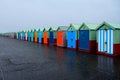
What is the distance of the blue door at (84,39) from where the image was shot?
1777 cm

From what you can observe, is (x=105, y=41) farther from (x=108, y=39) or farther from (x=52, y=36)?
(x=52, y=36)

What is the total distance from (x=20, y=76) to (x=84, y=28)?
38.3ft

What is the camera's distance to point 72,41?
816 inches

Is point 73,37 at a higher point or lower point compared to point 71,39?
higher

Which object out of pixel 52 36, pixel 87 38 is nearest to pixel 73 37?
pixel 87 38

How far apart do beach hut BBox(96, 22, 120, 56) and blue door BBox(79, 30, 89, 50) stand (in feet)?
6.52

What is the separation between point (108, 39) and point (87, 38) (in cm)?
329

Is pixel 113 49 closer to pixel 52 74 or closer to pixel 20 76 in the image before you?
pixel 52 74

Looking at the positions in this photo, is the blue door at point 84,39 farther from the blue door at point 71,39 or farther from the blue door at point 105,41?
the blue door at point 105,41

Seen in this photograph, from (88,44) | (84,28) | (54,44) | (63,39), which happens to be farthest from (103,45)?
(54,44)

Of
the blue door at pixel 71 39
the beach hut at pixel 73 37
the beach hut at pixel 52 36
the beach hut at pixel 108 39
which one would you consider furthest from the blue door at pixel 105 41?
the beach hut at pixel 52 36

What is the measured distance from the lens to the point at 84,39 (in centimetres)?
1816

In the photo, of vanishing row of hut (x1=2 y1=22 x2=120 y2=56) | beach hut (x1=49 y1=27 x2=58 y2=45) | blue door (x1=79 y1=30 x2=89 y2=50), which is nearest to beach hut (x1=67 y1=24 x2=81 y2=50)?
vanishing row of hut (x1=2 y1=22 x2=120 y2=56)

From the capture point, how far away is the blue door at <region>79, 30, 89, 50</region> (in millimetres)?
17766
